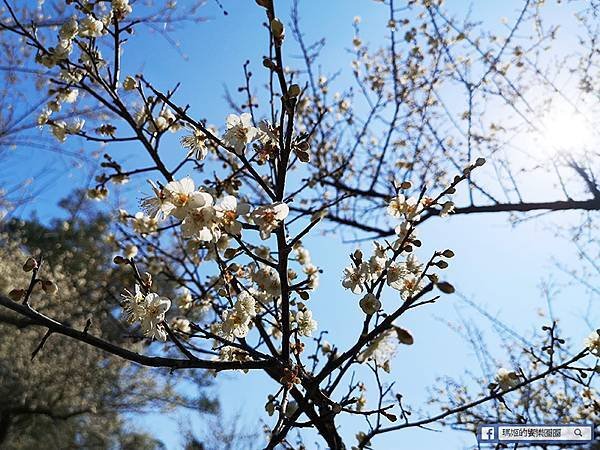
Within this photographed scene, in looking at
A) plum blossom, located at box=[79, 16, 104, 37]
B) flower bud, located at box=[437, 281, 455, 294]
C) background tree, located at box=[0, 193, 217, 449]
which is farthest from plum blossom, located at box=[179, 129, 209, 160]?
background tree, located at box=[0, 193, 217, 449]

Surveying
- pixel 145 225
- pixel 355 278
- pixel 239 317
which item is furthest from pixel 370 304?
pixel 145 225

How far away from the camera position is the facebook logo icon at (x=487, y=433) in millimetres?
2514

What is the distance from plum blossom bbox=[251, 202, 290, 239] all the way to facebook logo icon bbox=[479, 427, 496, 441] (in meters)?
1.79

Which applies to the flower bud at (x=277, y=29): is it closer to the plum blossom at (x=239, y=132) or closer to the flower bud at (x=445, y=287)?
the plum blossom at (x=239, y=132)

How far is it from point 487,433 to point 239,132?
2.15 metres

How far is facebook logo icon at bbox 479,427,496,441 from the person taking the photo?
2514 millimetres

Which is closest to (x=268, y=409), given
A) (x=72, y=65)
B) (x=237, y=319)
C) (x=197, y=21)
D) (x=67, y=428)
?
(x=237, y=319)

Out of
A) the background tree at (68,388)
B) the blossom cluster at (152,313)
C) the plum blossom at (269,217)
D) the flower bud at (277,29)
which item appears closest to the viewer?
the flower bud at (277,29)

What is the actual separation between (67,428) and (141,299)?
1011 centimetres

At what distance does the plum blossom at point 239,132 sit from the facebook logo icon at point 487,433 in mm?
1924

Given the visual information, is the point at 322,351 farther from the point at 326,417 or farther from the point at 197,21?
the point at 197,21

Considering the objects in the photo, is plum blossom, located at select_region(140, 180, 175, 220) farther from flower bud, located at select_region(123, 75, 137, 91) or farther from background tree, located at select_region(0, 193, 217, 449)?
background tree, located at select_region(0, 193, 217, 449)

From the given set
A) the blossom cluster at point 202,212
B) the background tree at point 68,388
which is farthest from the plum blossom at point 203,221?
the background tree at point 68,388

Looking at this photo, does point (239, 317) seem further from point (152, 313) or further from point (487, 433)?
point (487, 433)
